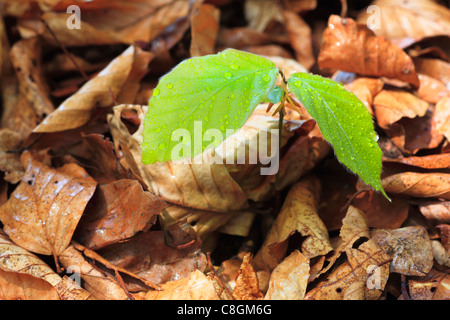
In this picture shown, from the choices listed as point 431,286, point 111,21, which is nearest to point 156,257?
point 431,286

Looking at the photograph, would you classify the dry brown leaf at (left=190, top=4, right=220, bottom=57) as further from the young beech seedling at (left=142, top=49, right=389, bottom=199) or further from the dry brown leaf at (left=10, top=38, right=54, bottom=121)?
the young beech seedling at (left=142, top=49, right=389, bottom=199)

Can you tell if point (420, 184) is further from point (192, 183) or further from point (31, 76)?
point (31, 76)

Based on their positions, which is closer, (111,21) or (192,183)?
(192,183)

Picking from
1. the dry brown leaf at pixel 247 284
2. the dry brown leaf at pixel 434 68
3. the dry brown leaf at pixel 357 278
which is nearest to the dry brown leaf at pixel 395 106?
the dry brown leaf at pixel 434 68

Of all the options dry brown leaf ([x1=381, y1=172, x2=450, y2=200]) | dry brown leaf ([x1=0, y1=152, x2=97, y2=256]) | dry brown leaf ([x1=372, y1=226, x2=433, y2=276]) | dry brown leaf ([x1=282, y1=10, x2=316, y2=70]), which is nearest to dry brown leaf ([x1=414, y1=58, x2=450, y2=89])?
dry brown leaf ([x1=282, y1=10, x2=316, y2=70])

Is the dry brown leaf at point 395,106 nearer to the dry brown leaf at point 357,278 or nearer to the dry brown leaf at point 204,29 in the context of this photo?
the dry brown leaf at point 357,278

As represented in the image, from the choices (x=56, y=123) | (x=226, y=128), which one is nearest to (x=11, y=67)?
(x=56, y=123)
